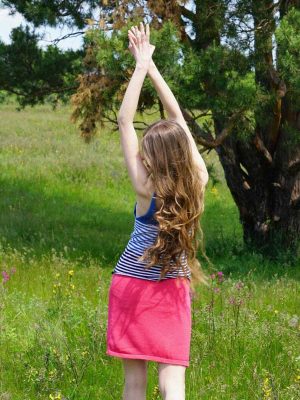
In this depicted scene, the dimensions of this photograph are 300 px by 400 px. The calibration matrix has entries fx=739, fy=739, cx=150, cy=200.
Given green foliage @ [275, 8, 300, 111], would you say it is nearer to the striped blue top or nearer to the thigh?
the striped blue top

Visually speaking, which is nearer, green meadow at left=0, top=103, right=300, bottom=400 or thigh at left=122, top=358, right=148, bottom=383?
thigh at left=122, top=358, right=148, bottom=383

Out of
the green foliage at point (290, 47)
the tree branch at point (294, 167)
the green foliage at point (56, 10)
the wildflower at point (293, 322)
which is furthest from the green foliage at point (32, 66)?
the wildflower at point (293, 322)

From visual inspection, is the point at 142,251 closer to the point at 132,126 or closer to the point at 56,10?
the point at 132,126

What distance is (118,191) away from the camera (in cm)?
1577

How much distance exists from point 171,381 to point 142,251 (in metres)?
0.59

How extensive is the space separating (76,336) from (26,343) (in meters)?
0.34

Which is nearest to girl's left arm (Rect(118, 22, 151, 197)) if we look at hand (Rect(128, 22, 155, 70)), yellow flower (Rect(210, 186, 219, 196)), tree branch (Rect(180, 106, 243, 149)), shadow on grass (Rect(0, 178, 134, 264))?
hand (Rect(128, 22, 155, 70))

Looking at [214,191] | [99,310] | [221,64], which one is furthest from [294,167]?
[214,191]

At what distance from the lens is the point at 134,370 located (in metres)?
3.39

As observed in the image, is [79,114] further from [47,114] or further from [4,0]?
[47,114]

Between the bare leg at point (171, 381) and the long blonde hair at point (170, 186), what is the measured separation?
1.42 feet

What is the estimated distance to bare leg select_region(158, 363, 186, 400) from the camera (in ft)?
10.7

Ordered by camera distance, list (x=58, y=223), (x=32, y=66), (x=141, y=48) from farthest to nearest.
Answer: (x=58, y=223), (x=32, y=66), (x=141, y=48)

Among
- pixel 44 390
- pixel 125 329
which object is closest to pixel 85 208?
pixel 44 390
